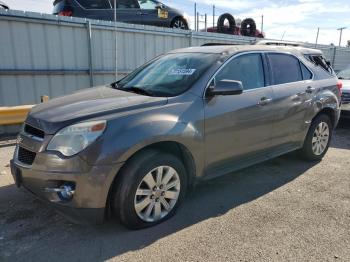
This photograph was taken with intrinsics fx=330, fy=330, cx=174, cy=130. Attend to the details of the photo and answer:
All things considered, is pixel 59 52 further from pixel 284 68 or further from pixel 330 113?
pixel 330 113

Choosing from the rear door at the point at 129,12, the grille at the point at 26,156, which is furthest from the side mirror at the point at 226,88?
the rear door at the point at 129,12

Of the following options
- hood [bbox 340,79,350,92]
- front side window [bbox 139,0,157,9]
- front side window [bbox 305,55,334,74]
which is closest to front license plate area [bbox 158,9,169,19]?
front side window [bbox 139,0,157,9]

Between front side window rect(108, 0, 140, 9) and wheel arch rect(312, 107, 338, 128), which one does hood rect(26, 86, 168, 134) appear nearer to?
wheel arch rect(312, 107, 338, 128)

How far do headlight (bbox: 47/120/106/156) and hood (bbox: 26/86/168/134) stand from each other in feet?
0.23

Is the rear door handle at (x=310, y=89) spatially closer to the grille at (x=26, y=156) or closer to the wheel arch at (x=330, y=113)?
the wheel arch at (x=330, y=113)

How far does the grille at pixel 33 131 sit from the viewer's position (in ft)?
9.88

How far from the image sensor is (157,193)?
3.19 metres

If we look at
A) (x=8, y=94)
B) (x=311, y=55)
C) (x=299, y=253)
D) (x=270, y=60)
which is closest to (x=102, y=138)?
(x=299, y=253)

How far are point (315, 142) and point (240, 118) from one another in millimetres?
1948

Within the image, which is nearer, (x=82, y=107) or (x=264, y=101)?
(x=82, y=107)

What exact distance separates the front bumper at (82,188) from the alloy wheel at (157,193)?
13.2 inches

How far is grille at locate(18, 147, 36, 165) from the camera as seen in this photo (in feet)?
9.91

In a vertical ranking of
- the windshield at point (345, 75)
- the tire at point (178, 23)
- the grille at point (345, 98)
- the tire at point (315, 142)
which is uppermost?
the tire at point (178, 23)

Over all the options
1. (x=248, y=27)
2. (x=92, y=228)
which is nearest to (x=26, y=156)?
(x=92, y=228)
